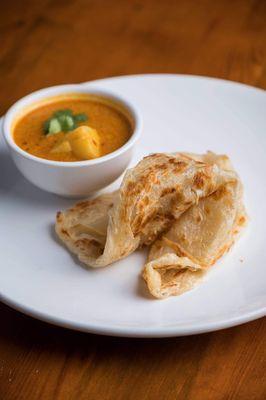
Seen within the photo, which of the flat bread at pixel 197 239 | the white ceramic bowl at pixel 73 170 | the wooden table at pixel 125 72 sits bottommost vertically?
the wooden table at pixel 125 72

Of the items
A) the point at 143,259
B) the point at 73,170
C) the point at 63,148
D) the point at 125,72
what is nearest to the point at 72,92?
the point at 63,148

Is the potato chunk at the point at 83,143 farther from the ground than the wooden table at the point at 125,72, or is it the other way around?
the potato chunk at the point at 83,143

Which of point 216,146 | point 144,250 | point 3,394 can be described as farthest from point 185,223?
point 3,394

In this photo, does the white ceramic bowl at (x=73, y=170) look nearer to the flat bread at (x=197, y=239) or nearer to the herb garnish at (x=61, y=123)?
the herb garnish at (x=61, y=123)

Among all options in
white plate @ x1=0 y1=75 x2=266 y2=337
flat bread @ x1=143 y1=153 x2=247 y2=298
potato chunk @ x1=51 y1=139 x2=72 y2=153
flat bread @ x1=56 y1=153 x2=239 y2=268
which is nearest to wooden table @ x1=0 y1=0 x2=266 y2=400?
white plate @ x1=0 y1=75 x2=266 y2=337

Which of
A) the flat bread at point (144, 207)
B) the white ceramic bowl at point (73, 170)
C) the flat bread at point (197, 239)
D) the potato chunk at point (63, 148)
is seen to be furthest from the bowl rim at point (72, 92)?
the flat bread at point (197, 239)

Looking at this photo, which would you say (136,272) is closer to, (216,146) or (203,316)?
(203,316)

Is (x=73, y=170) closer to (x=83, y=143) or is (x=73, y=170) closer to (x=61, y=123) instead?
(x=83, y=143)
